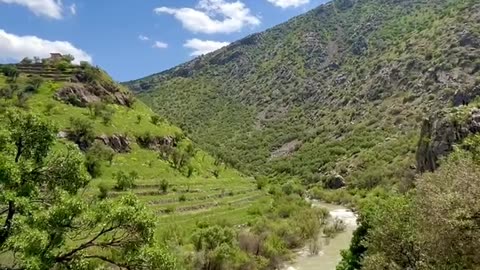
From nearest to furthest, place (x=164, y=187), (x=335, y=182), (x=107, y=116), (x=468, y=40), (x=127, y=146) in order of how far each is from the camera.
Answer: (x=164, y=187)
(x=127, y=146)
(x=107, y=116)
(x=335, y=182)
(x=468, y=40)

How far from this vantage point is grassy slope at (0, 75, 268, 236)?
236 ft

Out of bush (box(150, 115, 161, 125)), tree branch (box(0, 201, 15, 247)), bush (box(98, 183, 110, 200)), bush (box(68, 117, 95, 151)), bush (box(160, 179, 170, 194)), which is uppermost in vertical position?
bush (box(150, 115, 161, 125))

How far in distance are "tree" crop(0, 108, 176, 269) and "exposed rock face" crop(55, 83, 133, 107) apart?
3843 inches

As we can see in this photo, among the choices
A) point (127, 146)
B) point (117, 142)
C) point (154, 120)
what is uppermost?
point (154, 120)

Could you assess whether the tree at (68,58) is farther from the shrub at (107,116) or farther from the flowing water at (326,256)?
the flowing water at (326,256)

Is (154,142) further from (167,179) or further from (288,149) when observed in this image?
(288,149)

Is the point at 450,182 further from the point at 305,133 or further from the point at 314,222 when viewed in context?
the point at 305,133

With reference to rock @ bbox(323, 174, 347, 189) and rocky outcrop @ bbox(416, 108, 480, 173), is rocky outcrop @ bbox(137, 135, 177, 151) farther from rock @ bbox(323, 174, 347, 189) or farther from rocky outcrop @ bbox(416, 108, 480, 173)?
rocky outcrop @ bbox(416, 108, 480, 173)

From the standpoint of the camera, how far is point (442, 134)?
3155 inches

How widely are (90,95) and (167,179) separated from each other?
4049cm

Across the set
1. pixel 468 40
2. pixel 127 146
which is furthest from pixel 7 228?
pixel 468 40

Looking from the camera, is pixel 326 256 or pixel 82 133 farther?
pixel 82 133

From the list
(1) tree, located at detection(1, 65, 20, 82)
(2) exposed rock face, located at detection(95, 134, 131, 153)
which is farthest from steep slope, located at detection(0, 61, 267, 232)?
(1) tree, located at detection(1, 65, 20, 82)

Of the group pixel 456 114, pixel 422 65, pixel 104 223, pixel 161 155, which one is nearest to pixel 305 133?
pixel 422 65
